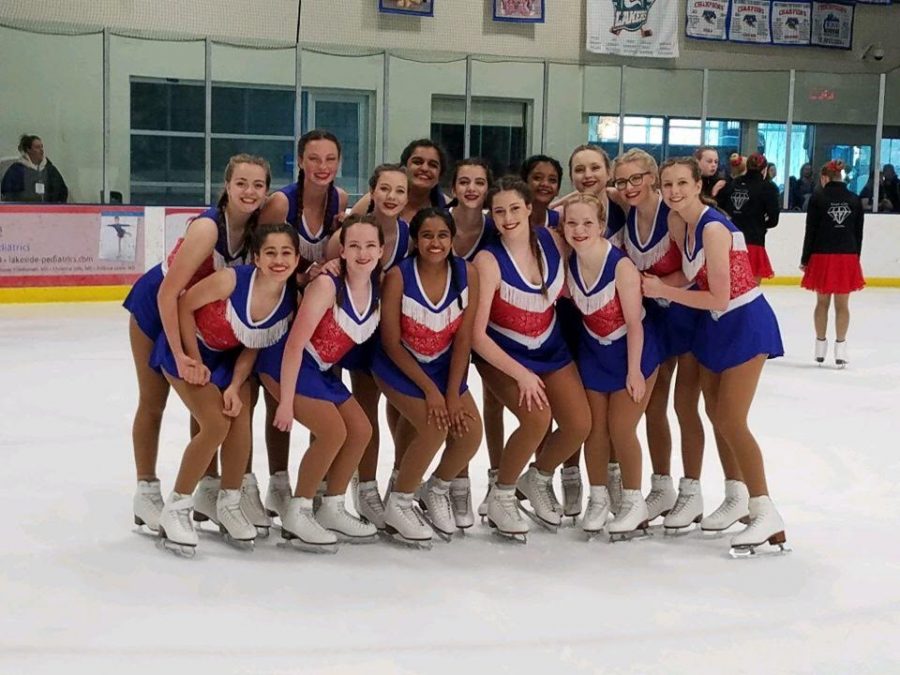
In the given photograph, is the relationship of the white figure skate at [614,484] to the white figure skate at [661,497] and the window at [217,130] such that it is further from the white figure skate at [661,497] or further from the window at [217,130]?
the window at [217,130]

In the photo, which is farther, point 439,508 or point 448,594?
point 439,508

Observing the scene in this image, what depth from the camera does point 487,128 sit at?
12.1 metres

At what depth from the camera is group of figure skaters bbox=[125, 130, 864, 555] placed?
3.38 meters

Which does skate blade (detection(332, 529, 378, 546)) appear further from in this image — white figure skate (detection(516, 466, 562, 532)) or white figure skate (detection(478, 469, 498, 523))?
white figure skate (detection(516, 466, 562, 532))

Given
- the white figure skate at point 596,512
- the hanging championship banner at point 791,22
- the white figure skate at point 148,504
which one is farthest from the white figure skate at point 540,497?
the hanging championship banner at point 791,22

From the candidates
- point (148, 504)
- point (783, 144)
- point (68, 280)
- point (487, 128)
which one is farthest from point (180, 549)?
point (783, 144)

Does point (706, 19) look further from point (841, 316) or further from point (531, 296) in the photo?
point (531, 296)

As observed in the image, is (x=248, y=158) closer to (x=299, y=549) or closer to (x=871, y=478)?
(x=299, y=549)

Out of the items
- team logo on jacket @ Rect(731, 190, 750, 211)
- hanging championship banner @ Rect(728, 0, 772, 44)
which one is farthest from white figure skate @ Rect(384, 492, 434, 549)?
hanging championship banner @ Rect(728, 0, 772, 44)

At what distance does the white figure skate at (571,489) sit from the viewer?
3.87 metres

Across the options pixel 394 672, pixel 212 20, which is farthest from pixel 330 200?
pixel 212 20

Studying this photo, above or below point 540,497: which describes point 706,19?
above

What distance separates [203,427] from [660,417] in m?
1.40

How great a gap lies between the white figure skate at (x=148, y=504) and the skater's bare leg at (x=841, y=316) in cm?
485
